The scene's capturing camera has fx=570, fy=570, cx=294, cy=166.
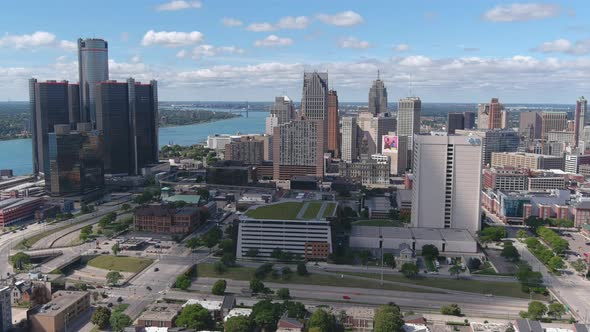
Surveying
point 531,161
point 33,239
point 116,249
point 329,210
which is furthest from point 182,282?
point 531,161

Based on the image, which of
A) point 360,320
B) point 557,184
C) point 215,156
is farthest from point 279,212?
point 215,156

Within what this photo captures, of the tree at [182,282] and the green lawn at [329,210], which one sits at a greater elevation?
the green lawn at [329,210]

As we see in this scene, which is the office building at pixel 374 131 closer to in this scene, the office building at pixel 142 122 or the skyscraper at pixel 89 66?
the office building at pixel 142 122

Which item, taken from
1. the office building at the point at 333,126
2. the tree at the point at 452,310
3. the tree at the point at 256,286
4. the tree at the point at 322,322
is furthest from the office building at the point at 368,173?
the tree at the point at 322,322

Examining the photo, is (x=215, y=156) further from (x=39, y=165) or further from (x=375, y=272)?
(x=375, y=272)

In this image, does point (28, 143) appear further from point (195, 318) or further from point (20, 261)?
point (195, 318)

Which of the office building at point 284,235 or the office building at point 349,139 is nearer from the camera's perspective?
the office building at point 284,235
